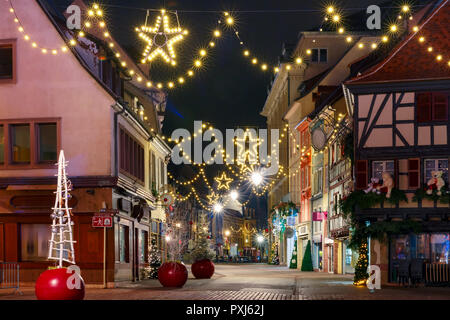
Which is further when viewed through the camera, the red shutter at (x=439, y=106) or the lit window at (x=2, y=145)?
the red shutter at (x=439, y=106)

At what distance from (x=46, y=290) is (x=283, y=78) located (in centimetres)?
4658

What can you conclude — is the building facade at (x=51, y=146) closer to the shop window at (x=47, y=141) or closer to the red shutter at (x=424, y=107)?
the shop window at (x=47, y=141)

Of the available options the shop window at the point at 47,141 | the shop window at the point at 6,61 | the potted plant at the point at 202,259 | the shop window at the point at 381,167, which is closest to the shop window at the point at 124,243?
the potted plant at the point at 202,259

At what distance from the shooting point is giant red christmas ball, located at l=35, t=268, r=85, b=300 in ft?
50.7

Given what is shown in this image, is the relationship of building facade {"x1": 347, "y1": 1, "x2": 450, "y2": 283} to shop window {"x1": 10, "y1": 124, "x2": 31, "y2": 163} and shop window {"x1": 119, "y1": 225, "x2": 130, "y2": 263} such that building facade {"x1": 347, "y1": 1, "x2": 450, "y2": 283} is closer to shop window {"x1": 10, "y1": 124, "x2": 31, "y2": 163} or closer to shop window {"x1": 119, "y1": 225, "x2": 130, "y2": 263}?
shop window {"x1": 119, "y1": 225, "x2": 130, "y2": 263}

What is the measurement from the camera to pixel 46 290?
15.5 meters

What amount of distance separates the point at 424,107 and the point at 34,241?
50.1 feet

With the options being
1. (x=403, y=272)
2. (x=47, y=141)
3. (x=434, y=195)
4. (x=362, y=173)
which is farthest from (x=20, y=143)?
(x=434, y=195)

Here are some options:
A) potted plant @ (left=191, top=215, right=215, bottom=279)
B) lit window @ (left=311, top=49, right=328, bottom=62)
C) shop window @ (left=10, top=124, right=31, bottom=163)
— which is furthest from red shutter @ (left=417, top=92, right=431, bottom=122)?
lit window @ (left=311, top=49, right=328, bottom=62)

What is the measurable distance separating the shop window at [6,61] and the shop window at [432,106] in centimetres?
1526

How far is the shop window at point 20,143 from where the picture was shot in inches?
996

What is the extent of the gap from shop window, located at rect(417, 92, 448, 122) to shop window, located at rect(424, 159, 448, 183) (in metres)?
1.58

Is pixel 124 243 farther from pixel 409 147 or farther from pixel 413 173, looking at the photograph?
pixel 409 147
